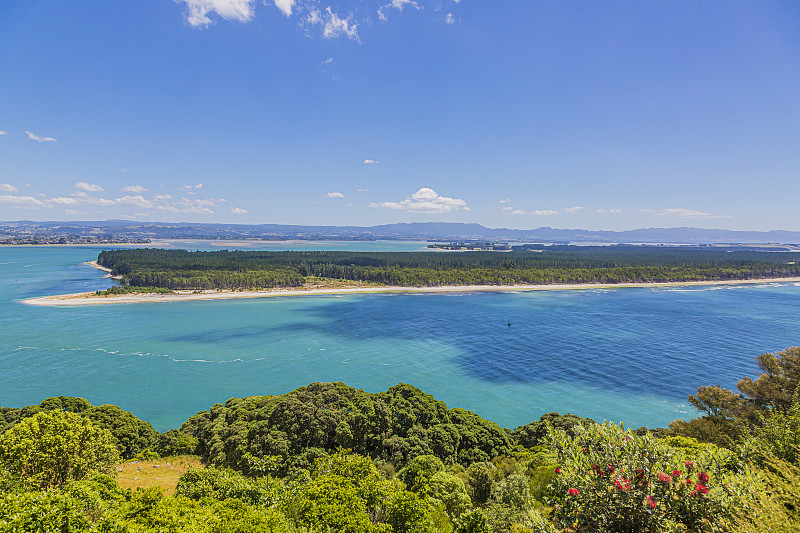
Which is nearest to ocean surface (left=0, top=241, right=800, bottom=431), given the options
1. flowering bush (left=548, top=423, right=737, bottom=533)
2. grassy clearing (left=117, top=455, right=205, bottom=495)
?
grassy clearing (left=117, top=455, right=205, bottom=495)

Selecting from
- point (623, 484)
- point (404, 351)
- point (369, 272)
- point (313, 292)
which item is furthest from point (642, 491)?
point (369, 272)

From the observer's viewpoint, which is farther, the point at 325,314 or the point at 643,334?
the point at 325,314

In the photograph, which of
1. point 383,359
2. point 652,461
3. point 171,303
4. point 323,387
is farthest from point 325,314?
point 652,461

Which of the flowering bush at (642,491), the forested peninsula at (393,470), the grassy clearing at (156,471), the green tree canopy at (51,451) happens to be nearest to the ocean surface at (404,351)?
the forested peninsula at (393,470)

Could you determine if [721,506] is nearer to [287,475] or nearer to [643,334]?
[287,475]

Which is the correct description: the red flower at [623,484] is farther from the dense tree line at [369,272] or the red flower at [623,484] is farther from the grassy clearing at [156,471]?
the dense tree line at [369,272]

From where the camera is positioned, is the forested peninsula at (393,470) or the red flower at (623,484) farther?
the forested peninsula at (393,470)

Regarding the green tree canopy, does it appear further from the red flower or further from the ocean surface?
the red flower
